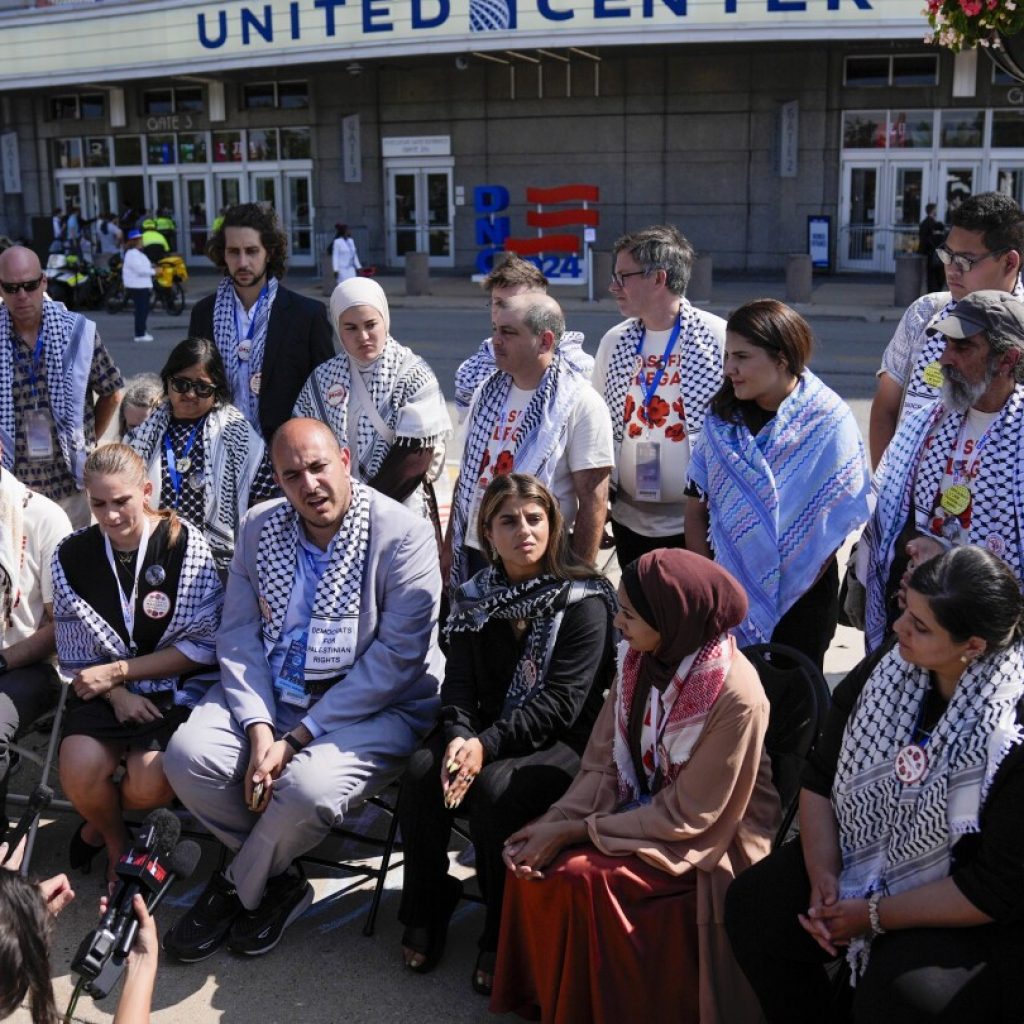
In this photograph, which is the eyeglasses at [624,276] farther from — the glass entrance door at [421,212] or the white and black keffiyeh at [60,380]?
the glass entrance door at [421,212]

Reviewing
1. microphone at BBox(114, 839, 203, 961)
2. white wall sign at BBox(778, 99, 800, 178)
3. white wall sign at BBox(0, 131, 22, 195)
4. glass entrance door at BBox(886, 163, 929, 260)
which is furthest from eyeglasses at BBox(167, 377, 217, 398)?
white wall sign at BBox(0, 131, 22, 195)

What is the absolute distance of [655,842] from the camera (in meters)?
3.41

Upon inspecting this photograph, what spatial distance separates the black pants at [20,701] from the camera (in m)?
4.57

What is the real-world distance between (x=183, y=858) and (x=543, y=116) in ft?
89.2

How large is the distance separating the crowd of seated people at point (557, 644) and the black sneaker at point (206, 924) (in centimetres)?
1

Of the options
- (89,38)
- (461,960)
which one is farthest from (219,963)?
(89,38)

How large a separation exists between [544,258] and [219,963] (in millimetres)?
22174

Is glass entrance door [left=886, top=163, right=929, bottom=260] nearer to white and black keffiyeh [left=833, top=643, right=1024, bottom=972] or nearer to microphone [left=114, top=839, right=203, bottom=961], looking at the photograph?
white and black keffiyeh [left=833, top=643, right=1024, bottom=972]

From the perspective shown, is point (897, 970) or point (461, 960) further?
point (461, 960)

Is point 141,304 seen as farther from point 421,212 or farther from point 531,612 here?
point 531,612

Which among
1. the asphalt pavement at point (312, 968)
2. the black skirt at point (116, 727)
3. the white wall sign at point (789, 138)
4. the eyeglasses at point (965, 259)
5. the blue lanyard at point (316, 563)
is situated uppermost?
the white wall sign at point (789, 138)

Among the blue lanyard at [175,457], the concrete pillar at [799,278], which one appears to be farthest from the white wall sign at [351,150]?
the blue lanyard at [175,457]

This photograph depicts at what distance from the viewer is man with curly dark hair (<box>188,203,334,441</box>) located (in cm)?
555

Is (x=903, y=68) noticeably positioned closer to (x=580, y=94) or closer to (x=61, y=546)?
(x=580, y=94)
